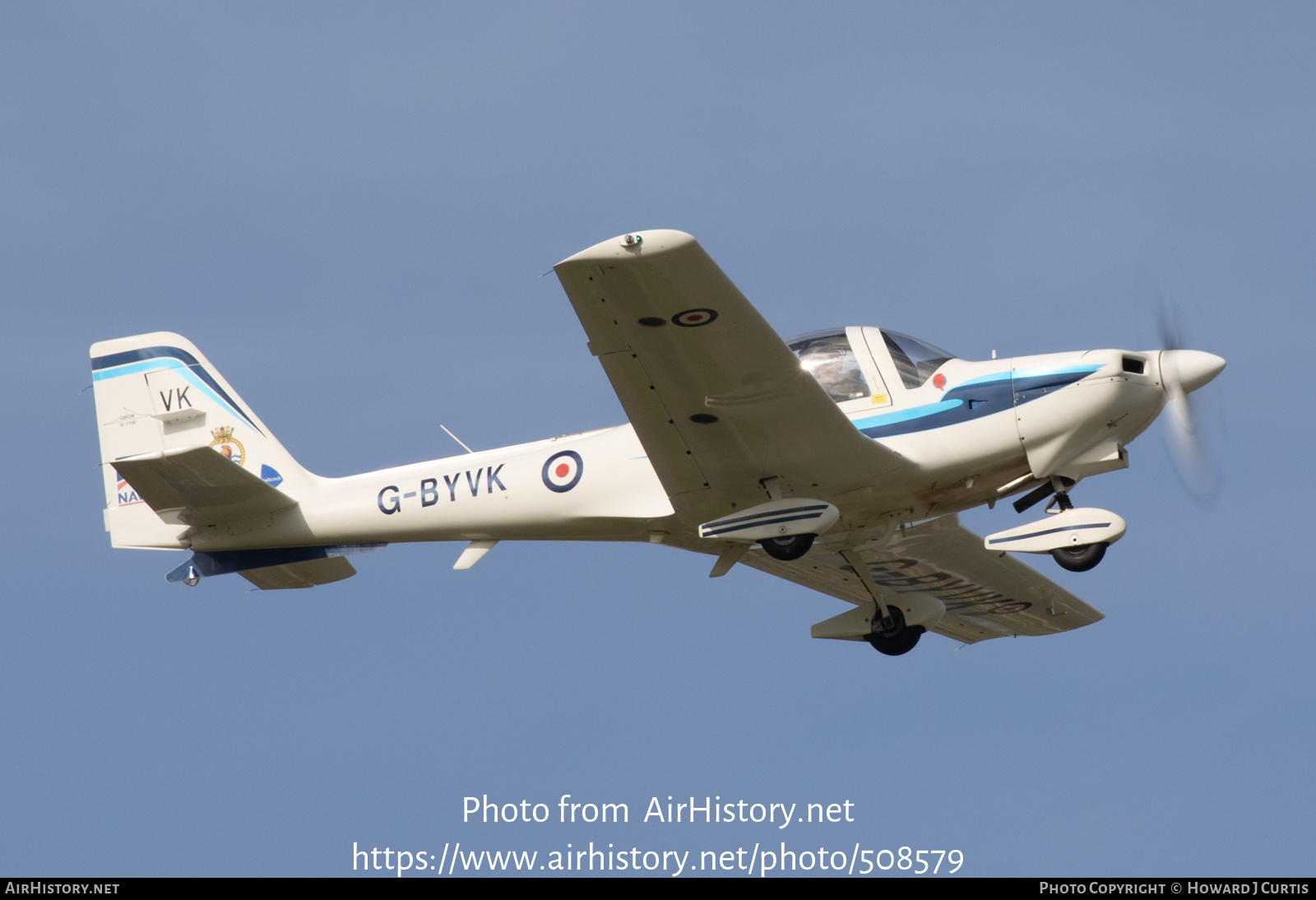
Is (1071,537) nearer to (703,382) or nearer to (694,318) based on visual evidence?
(703,382)

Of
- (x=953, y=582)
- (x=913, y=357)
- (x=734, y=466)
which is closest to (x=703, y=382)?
(x=734, y=466)

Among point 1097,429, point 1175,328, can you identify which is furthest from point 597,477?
point 1175,328

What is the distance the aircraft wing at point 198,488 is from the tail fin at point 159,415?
0.81m

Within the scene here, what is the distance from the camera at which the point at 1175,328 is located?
555 inches

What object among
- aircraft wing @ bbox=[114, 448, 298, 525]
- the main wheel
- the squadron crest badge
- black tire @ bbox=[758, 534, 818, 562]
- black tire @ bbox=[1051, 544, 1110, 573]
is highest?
the squadron crest badge

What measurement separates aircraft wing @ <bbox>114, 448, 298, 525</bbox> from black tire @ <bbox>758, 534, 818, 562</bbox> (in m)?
5.16

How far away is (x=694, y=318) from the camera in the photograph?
11875mm

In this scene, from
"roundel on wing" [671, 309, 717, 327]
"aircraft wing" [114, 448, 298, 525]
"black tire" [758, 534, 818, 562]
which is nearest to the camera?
"roundel on wing" [671, 309, 717, 327]

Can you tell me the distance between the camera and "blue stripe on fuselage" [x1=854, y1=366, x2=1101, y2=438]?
13.1 metres

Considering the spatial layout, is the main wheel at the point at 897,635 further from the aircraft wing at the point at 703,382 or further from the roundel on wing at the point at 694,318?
the roundel on wing at the point at 694,318

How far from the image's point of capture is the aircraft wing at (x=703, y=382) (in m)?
11.4

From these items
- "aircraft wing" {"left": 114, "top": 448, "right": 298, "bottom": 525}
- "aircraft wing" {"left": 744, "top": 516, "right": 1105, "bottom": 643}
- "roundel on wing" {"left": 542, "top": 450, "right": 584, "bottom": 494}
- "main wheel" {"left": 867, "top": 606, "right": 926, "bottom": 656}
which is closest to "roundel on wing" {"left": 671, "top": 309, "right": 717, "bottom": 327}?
"roundel on wing" {"left": 542, "top": 450, "right": 584, "bottom": 494}

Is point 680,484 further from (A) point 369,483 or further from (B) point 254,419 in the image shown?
(B) point 254,419

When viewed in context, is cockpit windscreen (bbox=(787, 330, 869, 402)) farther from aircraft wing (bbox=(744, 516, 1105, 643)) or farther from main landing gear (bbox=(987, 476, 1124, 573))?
aircraft wing (bbox=(744, 516, 1105, 643))
